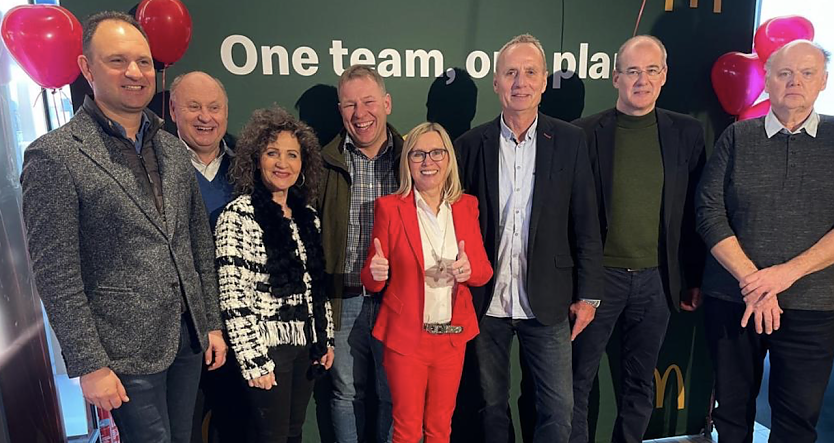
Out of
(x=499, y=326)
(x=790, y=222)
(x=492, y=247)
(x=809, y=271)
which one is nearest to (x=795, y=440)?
(x=809, y=271)

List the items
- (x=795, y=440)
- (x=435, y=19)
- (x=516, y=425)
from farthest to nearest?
(x=516, y=425) → (x=435, y=19) → (x=795, y=440)

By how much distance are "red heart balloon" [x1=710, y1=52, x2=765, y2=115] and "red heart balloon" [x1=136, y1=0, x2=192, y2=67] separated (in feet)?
8.76

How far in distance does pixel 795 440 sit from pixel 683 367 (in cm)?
98

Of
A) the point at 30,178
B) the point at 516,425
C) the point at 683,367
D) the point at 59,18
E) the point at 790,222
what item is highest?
the point at 59,18

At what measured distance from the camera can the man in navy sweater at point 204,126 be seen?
7.19ft

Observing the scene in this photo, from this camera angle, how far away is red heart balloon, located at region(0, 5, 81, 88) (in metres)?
1.98

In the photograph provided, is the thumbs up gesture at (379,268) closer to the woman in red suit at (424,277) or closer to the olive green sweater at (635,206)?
the woman in red suit at (424,277)

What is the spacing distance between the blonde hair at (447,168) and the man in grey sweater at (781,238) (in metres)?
1.07

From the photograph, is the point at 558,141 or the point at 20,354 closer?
the point at 558,141

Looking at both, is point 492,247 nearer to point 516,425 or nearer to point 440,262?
point 440,262

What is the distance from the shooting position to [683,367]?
319cm

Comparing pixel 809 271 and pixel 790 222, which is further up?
pixel 790 222

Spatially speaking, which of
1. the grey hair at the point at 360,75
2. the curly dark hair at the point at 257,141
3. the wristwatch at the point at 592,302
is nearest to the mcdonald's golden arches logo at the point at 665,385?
the wristwatch at the point at 592,302

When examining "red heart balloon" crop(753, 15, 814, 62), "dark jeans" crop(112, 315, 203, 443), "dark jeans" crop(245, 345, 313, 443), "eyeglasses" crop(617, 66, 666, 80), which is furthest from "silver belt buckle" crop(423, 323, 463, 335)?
"red heart balloon" crop(753, 15, 814, 62)
